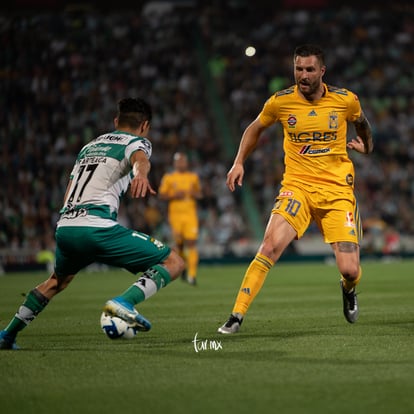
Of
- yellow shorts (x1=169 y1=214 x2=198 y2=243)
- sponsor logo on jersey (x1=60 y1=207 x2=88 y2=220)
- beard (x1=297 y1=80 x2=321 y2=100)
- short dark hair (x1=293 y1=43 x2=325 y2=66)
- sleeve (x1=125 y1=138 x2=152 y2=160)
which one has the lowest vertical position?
yellow shorts (x1=169 y1=214 x2=198 y2=243)

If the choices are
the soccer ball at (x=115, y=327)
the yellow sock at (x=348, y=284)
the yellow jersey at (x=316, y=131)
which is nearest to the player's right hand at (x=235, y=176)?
the yellow jersey at (x=316, y=131)

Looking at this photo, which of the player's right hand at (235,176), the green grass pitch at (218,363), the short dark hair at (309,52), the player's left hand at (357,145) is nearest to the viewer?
the green grass pitch at (218,363)

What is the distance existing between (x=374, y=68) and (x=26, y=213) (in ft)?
48.9

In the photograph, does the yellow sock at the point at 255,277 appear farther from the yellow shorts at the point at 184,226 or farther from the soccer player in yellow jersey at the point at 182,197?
the yellow shorts at the point at 184,226

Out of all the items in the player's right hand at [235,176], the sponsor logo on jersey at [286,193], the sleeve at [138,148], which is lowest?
the sponsor logo on jersey at [286,193]

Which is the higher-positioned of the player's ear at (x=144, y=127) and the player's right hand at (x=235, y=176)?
the player's ear at (x=144, y=127)

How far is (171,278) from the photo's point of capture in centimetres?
720

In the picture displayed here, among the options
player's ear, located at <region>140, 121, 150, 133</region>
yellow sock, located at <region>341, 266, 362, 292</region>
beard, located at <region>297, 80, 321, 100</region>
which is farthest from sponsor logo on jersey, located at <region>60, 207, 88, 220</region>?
yellow sock, located at <region>341, 266, 362, 292</region>

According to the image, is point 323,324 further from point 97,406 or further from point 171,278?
point 97,406

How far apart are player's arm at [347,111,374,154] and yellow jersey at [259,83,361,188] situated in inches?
6.4

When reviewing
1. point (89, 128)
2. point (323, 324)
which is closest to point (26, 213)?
point (89, 128)

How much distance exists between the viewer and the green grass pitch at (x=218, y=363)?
16.2 feet

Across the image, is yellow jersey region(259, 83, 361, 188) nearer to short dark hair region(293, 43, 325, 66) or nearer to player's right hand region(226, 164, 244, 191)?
short dark hair region(293, 43, 325, 66)

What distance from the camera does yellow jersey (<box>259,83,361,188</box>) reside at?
27.6 feet
